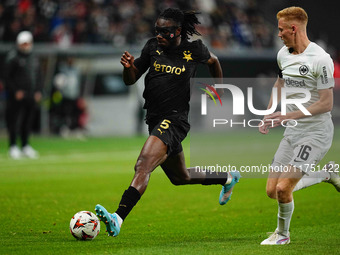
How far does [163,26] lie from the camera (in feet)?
26.6

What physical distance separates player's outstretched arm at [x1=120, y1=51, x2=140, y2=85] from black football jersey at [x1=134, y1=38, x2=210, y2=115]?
17 cm

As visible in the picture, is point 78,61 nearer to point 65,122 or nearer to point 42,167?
point 65,122

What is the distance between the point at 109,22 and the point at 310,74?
2185 cm

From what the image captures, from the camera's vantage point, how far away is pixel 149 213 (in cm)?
1024

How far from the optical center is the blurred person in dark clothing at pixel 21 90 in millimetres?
18250

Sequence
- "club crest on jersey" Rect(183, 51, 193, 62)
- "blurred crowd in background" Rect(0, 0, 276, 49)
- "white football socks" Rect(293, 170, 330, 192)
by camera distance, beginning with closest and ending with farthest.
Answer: "club crest on jersey" Rect(183, 51, 193, 62), "white football socks" Rect(293, 170, 330, 192), "blurred crowd in background" Rect(0, 0, 276, 49)

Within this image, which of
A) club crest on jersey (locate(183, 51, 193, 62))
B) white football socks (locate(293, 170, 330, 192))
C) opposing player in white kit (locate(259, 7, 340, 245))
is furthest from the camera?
white football socks (locate(293, 170, 330, 192))

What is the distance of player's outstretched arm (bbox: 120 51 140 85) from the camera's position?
7914 mm

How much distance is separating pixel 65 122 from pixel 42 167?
→ 9.76 m

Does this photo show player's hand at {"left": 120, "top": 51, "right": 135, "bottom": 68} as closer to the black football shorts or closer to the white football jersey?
the black football shorts

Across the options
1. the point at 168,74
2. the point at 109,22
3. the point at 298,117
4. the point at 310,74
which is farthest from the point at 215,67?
the point at 109,22

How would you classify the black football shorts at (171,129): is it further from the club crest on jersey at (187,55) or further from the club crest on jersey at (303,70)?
the club crest on jersey at (303,70)

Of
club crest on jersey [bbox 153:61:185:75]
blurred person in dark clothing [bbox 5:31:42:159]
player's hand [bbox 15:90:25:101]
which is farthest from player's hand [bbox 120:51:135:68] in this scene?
player's hand [bbox 15:90:25:101]

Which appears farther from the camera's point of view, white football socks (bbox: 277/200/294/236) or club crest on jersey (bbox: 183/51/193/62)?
club crest on jersey (bbox: 183/51/193/62)
